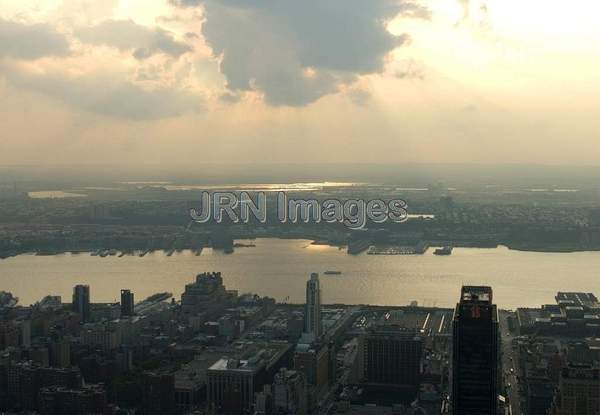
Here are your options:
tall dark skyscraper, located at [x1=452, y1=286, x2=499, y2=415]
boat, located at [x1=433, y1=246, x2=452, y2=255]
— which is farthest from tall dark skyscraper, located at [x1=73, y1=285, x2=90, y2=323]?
boat, located at [x1=433, y1=246, x2=452, y2=255]

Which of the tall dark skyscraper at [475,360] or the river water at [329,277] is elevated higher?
the tall dark skyscraper at [475,360]

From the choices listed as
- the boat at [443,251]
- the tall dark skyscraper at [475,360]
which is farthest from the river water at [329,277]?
the tall dark skyscraper at [475,360]

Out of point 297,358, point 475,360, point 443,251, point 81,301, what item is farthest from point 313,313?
point 443,251

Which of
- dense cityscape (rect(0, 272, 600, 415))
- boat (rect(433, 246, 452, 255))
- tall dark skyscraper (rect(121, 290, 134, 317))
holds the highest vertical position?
boat (rect(433, 246, 452, 255))

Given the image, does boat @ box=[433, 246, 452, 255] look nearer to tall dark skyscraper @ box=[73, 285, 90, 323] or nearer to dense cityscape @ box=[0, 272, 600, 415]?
dense cityscape @ box=[0, 272, 600, 415]

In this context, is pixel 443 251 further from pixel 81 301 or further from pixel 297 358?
pixel 297 358

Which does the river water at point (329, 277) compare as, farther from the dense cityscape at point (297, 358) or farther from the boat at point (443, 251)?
the dense cityscape at point (297, 358)

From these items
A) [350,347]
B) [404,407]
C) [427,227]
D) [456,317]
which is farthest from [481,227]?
[456,317]
